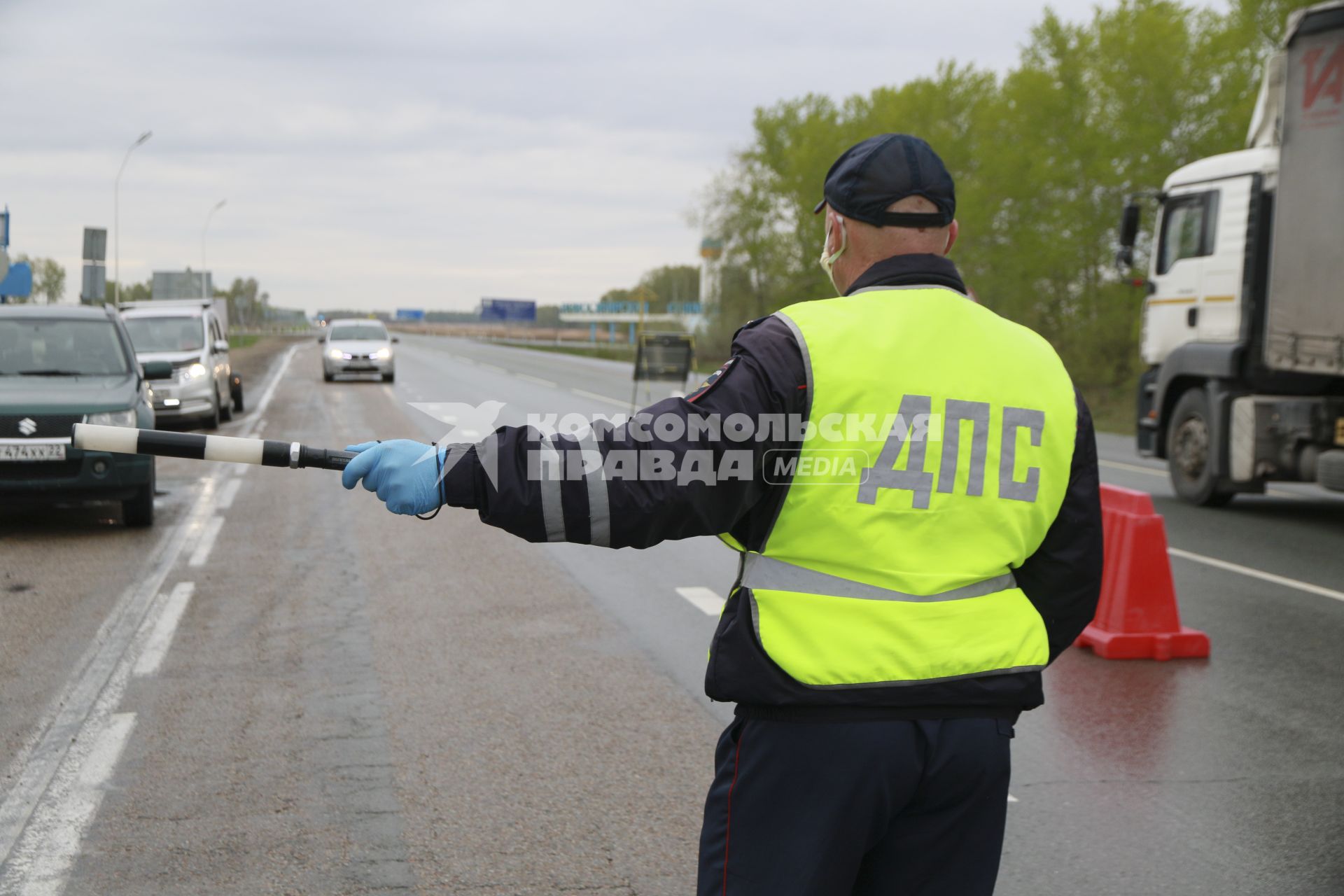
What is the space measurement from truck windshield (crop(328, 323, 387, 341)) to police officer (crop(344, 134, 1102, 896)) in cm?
3617

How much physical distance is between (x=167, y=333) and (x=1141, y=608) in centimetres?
1748

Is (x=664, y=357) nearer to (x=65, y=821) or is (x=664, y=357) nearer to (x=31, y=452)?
(x=31, y=452)

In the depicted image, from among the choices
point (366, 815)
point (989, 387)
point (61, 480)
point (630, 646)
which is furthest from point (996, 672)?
point (61, 480)

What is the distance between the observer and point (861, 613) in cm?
208

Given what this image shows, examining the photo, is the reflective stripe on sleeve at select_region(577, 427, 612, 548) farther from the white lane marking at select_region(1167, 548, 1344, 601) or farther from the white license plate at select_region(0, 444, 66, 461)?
the white license plate at select_region(0, 444, 66, 461)

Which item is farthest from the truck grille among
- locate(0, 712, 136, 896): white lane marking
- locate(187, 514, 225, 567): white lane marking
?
locate(0, 712, 136, 896): white lane marking

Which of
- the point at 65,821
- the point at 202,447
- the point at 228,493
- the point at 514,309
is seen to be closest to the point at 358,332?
the point at 228,493

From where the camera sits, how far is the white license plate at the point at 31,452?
973 cm

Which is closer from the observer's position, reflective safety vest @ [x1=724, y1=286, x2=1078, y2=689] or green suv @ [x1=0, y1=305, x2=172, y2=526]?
reflective safety vest @ [x1=724, y1=286, x2=1078, y2=689]

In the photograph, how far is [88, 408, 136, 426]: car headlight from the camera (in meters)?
9.91

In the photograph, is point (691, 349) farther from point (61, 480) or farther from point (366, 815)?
point (366, 815)

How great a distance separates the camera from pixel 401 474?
2.07 metres

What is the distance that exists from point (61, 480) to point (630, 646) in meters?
5.26

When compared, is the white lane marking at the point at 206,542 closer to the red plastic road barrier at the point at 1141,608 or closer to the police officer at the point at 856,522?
the red plastic road barrier at the point at 1141,608
